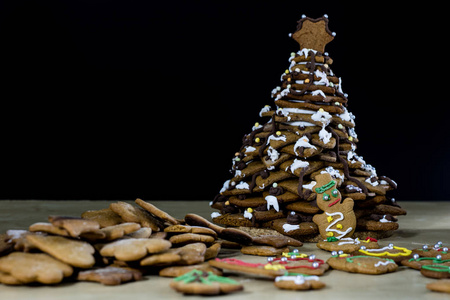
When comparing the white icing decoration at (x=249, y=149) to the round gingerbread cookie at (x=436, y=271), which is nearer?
the round gingerbread cookie at (x=436, y=271)

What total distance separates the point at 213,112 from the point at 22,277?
405cm

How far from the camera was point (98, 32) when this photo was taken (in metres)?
6.23

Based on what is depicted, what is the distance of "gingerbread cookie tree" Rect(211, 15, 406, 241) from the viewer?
155 inches

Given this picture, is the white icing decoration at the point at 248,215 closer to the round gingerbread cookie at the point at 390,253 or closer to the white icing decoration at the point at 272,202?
the white icing decoration at the point at 272,202

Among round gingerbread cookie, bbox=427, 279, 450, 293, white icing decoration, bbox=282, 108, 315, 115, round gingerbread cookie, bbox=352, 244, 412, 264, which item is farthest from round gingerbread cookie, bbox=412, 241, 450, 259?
white icing decoration, bbox=282, 108, 315, 115

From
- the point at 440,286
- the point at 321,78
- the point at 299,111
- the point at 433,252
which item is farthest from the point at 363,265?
the point at 321,78

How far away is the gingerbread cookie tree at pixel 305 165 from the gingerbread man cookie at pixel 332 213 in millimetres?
11

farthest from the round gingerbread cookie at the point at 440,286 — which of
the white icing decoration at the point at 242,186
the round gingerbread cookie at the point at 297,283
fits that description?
the white icing decoration at the point at 242,186

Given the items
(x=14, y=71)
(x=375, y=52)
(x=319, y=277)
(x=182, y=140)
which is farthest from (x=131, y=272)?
(x=375, y=52)

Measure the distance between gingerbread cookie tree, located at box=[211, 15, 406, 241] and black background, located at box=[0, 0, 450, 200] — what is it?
2.00 metres

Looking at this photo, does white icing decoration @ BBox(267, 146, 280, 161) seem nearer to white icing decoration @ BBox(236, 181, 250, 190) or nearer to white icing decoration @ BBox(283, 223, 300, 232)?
white icing decoration @ BBox(236, 181, 250, 190)

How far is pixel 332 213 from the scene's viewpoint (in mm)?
3795

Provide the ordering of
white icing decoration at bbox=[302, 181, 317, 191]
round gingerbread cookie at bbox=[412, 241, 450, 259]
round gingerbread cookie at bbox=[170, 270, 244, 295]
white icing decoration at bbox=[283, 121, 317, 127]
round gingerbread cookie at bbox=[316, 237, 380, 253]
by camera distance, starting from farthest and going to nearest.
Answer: white icing decoration at bbox=[283, 121, 317, 127]
white icing decoration at bbox=[302, 181, 317, 191]
round gingerbread cookie at bbox=[316, 237, 380, 253]
round gingerbread cookie at bbox=[412, 241, 450, 259]
round gingerbread cookie at bbox=[170, 270, 244, 295]

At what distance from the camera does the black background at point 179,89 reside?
6.17 metres
